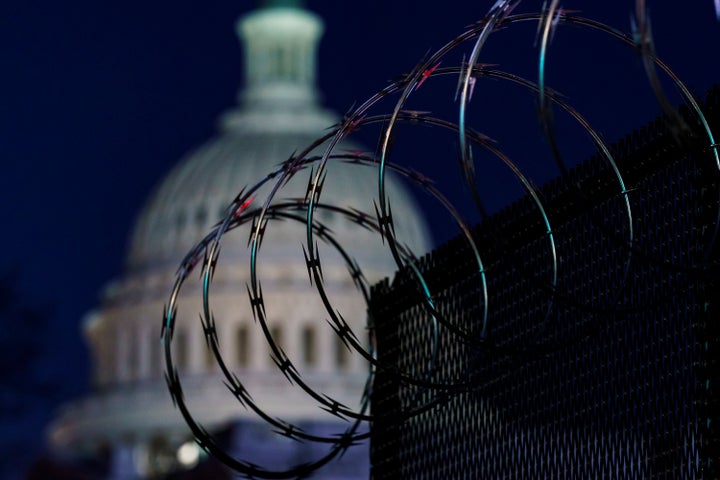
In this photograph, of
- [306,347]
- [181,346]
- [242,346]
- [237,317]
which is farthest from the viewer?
[306,347]

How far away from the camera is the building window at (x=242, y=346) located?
191000 millimetres

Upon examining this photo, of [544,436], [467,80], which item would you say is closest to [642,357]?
[544,436]

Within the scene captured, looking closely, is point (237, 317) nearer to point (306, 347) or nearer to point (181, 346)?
point (181, 346)

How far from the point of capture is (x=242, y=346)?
631 feet

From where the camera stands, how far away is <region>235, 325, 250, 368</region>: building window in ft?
627

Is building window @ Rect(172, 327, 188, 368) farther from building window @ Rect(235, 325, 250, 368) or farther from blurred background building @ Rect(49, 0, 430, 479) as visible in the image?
building window @ Rect(235, 325, 250, 368)

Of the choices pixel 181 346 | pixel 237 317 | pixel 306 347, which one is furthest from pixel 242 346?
pixel 306 347

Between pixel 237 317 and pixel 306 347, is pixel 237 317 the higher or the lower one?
the lower one

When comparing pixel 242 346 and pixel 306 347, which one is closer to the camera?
pixel 242 346

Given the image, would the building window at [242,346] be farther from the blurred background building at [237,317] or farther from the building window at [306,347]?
the building window at [306,347]

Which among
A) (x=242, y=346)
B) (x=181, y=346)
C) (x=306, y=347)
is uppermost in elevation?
(x=306, y=347)

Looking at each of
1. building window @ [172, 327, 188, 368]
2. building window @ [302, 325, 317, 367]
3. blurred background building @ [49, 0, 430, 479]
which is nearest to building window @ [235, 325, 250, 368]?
blurred background building @ [49, 0, 430, 479]

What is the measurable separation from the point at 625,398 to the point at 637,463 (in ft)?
2.64

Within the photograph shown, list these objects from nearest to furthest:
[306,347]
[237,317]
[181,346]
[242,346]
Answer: [237,317]
[181,346]
[242,346]
[306,347]
